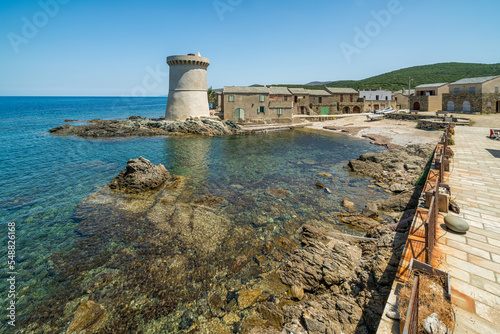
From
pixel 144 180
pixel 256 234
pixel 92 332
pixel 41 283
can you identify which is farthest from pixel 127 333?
pixel 144 180

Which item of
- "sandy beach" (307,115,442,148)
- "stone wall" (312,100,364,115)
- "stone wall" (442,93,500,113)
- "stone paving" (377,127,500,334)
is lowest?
"stone paving" (377,127,500,334)

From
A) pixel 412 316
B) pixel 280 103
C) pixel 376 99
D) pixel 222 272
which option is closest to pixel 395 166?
pixel 222 272

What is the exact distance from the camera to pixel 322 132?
38.4 metres

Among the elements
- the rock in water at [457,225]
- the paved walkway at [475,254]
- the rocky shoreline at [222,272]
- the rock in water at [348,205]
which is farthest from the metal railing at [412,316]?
the rock in water at [348,205]

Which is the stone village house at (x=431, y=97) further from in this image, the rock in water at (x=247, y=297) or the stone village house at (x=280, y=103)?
the rock in water at (x=247, y=297)

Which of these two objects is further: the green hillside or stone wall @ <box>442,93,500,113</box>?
the green hillside

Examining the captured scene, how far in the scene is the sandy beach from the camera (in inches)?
1106

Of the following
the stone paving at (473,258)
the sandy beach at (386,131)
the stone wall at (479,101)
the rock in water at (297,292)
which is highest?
the stone wall at (479,101)

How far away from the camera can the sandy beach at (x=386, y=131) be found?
28092 millimetres

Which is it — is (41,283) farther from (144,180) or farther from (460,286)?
(460,286)

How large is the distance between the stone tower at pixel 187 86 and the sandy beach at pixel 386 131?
19.9 m

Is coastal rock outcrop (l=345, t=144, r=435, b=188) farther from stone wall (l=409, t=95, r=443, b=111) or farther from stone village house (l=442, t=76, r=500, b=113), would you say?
stone wall (l=409, t=95, r=443, b=111)

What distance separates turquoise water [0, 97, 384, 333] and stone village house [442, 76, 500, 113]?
2106 cm

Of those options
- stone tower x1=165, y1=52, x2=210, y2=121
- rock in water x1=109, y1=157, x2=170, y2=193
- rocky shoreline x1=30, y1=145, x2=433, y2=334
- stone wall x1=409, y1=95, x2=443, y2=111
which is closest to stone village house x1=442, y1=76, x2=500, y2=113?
stone wall x1=409, y1=95, x2=443, y2=111
